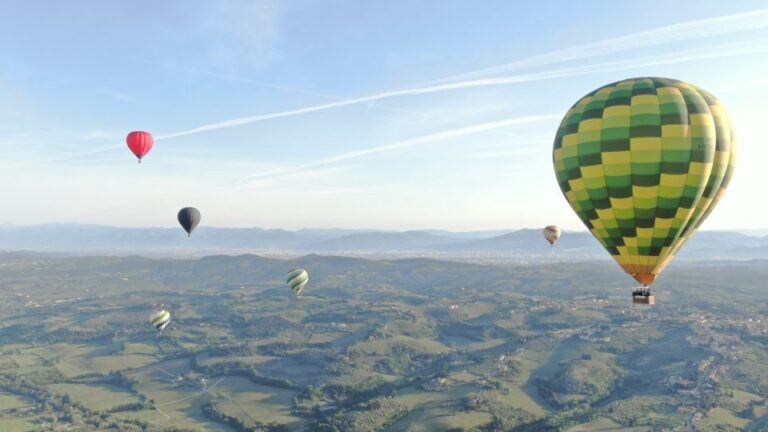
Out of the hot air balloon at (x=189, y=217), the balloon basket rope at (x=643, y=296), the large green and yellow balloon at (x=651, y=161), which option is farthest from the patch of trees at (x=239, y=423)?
the large green and yellow balloon at (x=651, y=161)

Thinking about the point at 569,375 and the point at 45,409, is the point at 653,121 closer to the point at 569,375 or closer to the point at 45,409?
the point at 569,375

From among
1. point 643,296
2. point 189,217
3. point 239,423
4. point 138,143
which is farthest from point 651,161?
point 239,423

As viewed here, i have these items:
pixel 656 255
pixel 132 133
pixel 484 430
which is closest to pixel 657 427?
pixel 484 430

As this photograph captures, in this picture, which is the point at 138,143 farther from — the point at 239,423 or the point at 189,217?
the point at 239,423

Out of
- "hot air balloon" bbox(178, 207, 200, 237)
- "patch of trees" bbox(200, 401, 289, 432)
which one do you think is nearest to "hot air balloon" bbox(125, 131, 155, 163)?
"hot air balloon" bbox(178, 207, 200, 237)

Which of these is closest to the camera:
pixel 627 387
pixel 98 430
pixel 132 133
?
pixel 132 133

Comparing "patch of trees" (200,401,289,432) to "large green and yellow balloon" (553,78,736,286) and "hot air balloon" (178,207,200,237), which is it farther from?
"large green and yellow balloon" (553,78,736,286)

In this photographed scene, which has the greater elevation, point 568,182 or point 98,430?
point 568,182

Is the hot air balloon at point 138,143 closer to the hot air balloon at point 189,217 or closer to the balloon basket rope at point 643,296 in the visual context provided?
the hot air balloon at point 189,217
